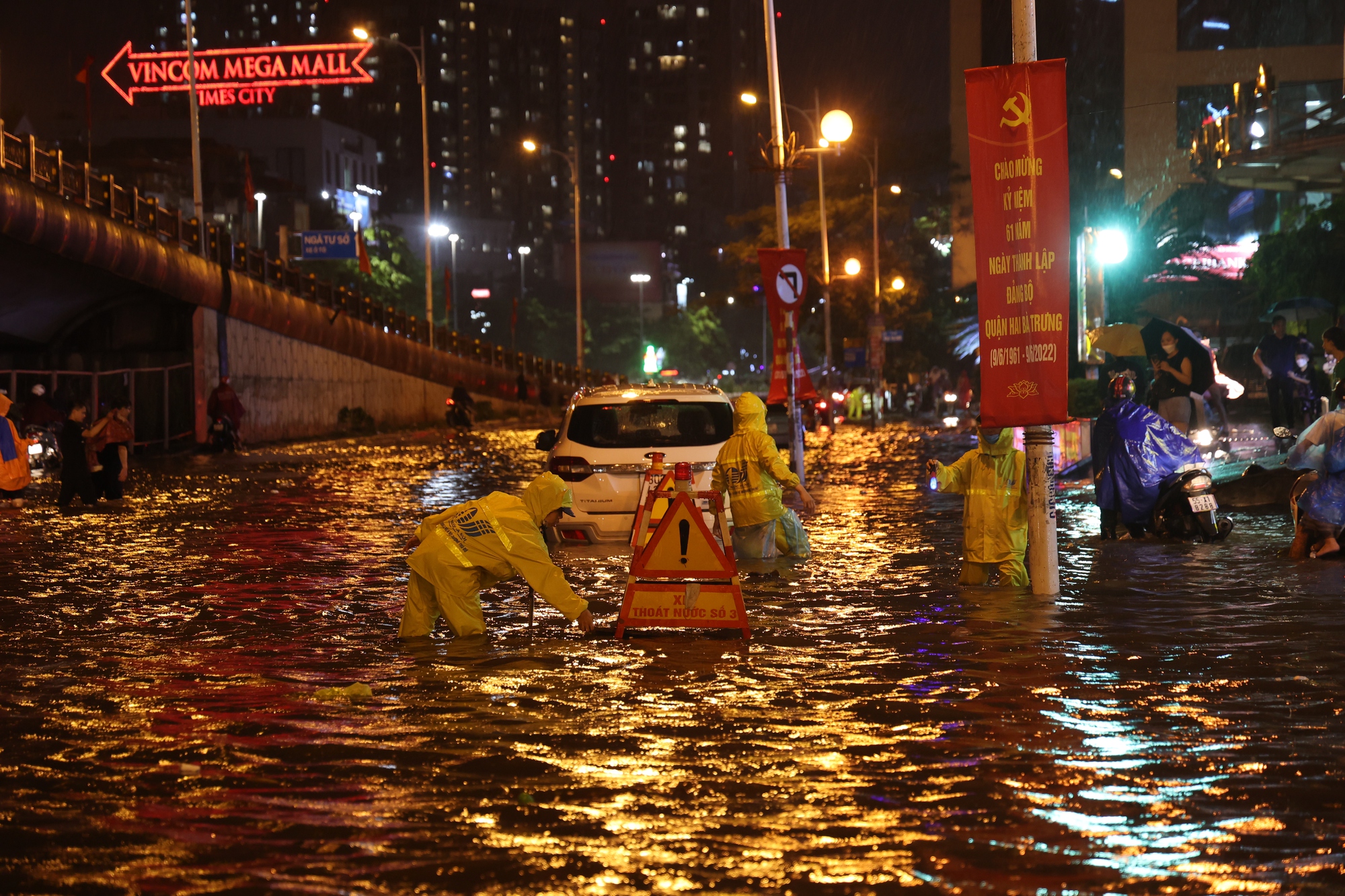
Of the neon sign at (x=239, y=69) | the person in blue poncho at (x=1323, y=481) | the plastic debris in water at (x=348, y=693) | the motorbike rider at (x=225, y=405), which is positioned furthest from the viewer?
the neon sign at (x=239, y=69)

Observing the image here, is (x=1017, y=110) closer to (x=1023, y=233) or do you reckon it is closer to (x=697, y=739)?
(x=1023, y=233)

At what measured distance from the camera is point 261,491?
2247 cm

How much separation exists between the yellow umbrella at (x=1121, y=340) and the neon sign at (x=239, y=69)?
42369 mm

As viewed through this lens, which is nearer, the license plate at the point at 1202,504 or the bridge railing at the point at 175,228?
the license plate at the point at 1202,504

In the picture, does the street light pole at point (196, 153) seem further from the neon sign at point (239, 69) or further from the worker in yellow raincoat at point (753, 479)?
the worker in yellow raincoat at point (753, 479)

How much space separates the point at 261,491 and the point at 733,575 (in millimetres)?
14985

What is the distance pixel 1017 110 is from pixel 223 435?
2676cm

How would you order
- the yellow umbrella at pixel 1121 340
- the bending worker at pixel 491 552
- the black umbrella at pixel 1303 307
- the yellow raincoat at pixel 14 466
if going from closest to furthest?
the bending worker at pixel 491 552 → the yellow umbrella at pixel 1121 340 → the yellow raincoat at pixel 14 466 → the black umbrella at pixel 1303 307

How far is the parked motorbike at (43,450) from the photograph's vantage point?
26344mm

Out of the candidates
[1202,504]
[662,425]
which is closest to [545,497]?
[662,425]

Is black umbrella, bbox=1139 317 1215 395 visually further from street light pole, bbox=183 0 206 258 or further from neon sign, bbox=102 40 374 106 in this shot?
neon sign, bbox=102 40 374 106

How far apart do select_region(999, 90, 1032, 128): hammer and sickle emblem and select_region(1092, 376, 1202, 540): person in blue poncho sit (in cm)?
425

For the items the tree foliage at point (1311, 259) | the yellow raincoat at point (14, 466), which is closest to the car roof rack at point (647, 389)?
the yellow raincoat at point (14, 466)

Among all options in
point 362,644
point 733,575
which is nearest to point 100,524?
point 362,644
